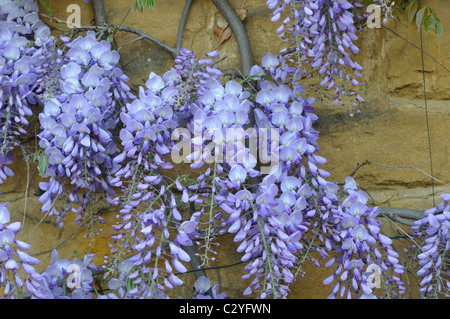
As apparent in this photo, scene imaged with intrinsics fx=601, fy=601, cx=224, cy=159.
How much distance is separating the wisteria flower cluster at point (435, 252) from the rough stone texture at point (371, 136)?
0.21 meters

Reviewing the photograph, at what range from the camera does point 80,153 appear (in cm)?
170

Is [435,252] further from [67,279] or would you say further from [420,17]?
[67,279]

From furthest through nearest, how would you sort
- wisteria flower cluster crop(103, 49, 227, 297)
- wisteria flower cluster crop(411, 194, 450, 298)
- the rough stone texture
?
the rough stone texture < wisteria flower cluster crop(411, 194, 450, 298) < wisteria flower cluster crop(103, 49, 227, 297)

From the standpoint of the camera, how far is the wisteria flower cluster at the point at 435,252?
67.7 inches

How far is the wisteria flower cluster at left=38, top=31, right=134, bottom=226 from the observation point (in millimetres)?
1725

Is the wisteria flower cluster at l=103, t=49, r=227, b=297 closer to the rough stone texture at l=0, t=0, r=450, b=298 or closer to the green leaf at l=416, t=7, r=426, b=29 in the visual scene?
the rough stone texture at l=0, t=0, r=450, b=298

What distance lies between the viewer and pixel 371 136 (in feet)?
6.62

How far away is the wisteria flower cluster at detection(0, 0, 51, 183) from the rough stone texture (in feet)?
0.77

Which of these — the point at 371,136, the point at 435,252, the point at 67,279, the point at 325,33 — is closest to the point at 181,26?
the point at 325,33

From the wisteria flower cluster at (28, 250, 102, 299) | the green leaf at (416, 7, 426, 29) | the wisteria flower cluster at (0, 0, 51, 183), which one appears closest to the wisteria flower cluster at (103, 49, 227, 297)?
the wisteria flower cluster at (28, 250, 102, 299)

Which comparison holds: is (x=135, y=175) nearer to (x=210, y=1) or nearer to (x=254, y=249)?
(x=254, y=249)

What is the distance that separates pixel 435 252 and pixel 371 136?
460 mm
